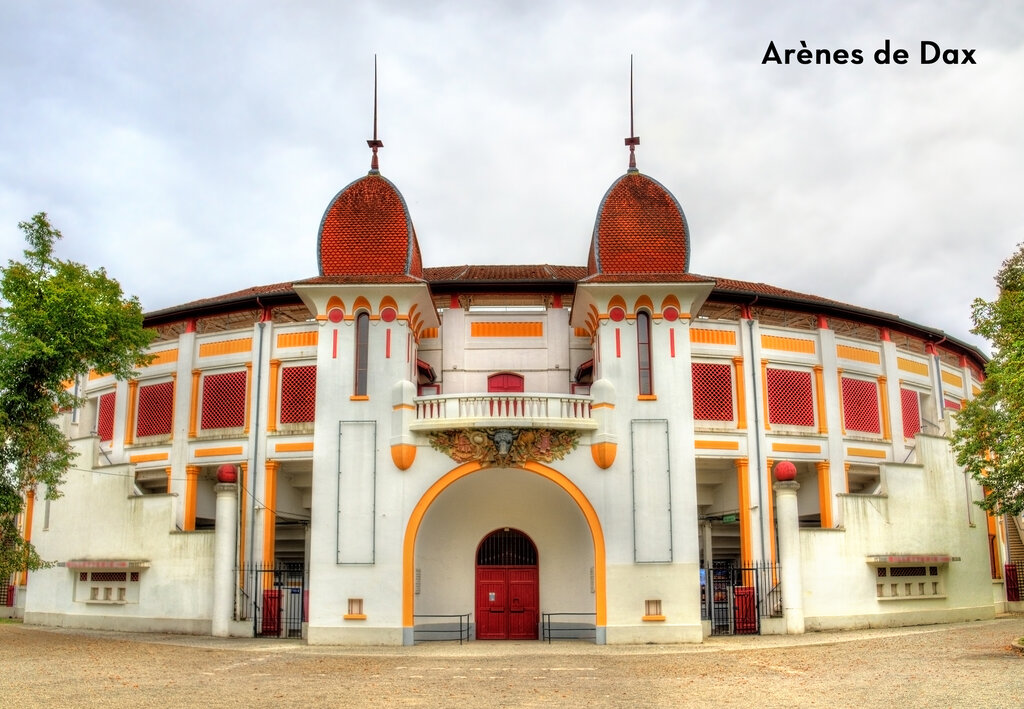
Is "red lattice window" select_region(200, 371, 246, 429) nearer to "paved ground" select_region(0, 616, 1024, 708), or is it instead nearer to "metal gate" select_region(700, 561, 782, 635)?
"paved ground" select_region(0, 616, 1024, 708)

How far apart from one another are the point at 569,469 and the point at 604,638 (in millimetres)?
4152

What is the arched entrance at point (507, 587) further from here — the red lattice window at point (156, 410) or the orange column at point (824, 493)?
the red lattice window at point (156, 410)

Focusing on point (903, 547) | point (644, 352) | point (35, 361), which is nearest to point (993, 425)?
point (903, 547)

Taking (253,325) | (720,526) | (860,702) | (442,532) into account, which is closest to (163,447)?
(253,325)

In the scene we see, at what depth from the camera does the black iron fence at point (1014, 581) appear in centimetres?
3612

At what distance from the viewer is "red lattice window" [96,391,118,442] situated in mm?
35188

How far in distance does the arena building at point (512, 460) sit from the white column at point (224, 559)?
0.06m

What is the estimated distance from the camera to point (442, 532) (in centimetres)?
2634

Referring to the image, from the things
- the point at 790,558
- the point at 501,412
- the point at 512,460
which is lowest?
the point at 790,558

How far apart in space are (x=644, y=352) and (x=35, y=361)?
51.9 ft

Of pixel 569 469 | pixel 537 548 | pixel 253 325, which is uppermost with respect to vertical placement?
pixel 253 325

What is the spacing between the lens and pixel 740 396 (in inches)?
1271

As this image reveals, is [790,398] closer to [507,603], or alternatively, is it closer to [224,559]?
[507,603]

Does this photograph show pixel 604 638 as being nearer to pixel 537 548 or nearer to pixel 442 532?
pixel 537 548
